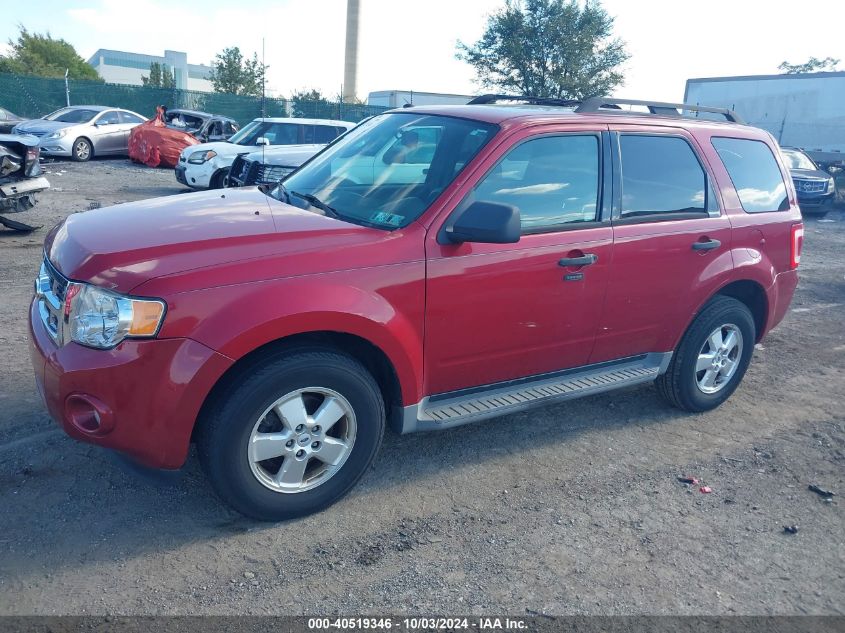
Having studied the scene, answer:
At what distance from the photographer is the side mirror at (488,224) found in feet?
11.1

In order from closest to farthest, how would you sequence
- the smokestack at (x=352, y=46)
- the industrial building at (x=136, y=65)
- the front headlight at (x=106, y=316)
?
the front headlight at (x=106, y=316) < the smokestack at (x=352, y=46) < the industrial building at (x=136, y=65)

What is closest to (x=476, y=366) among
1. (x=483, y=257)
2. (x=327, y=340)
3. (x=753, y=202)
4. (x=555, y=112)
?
(x=483, y=257)

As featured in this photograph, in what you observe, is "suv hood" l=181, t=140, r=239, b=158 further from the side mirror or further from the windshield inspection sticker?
the side mirror

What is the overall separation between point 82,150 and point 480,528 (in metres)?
19.1

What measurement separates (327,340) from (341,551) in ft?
3.17

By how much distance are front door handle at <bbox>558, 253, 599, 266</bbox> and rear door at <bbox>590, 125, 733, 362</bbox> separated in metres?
0.19

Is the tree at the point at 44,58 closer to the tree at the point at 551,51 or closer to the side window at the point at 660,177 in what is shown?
the tree at the point at 551,51

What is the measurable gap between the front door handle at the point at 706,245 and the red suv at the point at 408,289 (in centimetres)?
3

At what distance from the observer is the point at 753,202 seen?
4.98 meters

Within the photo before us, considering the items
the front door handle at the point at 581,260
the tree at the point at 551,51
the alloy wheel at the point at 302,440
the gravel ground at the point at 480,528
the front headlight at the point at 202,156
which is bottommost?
the gravel ground at the point at 480,528

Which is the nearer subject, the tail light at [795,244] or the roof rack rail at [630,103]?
the roof rack rail at [630,103]

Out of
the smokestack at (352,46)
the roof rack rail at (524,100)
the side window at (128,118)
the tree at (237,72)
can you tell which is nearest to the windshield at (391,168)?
the roof rack rail at (524,100)

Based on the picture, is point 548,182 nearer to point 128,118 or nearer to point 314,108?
point 128,118

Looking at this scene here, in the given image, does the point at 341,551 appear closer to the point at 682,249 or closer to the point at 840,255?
the point at 682,249
